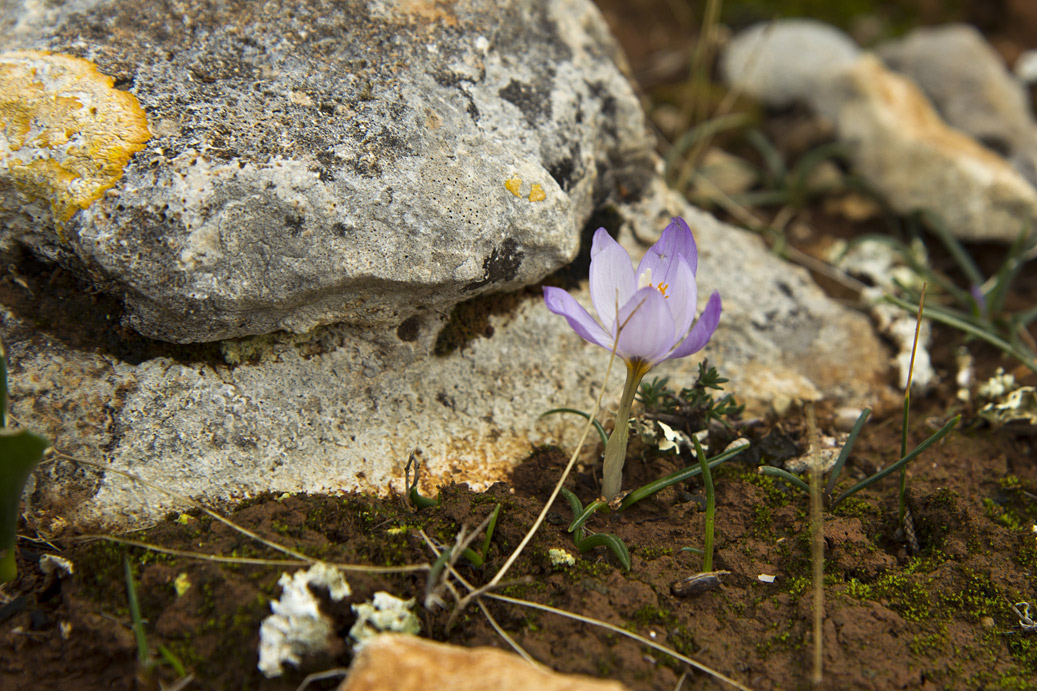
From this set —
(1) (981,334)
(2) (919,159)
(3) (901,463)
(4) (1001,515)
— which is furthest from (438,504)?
(2) (919,159)

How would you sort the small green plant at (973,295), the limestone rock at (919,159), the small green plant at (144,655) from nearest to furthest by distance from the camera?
1. the small green plant at (144,655)
2. the small green plant at (973,295)
3. the limestone rock at (919,159)

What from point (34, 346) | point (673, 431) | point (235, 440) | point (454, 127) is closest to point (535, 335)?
point (673, 431)

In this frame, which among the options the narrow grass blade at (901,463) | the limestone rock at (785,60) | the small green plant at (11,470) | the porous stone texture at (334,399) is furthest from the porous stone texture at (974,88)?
the small green plant at (11,470)

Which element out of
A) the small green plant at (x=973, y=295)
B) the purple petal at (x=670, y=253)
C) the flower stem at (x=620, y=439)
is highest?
the small green plant at (x=973, y=295)

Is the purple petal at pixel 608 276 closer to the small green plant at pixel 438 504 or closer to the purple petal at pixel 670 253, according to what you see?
the purple petal at pixel 670 253

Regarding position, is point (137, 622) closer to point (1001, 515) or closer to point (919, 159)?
point (1001, 515)

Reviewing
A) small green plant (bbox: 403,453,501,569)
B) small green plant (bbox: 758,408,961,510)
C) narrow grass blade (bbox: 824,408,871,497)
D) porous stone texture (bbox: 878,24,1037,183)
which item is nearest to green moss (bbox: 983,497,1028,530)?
small green plant (bbox: 758,408,961,510)
